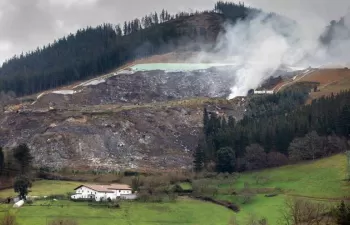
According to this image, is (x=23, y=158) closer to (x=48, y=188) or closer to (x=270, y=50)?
(x=48, y=188)

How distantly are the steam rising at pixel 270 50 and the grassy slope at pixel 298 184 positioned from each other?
187 ft

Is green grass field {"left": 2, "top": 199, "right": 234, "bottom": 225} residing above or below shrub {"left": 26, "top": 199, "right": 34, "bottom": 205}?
below

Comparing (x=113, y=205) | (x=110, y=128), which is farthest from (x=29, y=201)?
(x=110, y=128)

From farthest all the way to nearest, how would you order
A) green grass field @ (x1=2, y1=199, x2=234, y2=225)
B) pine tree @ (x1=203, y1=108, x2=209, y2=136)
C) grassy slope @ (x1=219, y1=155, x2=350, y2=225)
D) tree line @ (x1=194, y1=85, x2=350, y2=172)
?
pine tree @ (x1=203, y1=108, x2=209, y2=136)
tree line @ (x1=194, y1=85, x2=350, y2=172)
grassy slope @ (x1=219, y1=155, x2=350, y2=225)
green grass field @ (x1=2, y1=199, x2=234, y2=225)

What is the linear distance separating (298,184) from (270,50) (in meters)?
88.1

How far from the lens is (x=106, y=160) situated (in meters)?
106

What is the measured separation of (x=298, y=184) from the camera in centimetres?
8481

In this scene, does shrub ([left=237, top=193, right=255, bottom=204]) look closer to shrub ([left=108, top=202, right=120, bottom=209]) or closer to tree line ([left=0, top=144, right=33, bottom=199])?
shrub ([left=108, top=202, right=120, bottom=209])

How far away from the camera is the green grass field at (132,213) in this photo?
6744cm

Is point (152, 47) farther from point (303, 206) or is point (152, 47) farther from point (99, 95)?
point (303, 206)

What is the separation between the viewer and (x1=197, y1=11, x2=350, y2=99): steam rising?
160 m

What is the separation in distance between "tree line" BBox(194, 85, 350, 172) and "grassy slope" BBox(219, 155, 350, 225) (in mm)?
Result: 3392

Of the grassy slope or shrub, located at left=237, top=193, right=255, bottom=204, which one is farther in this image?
shrub, located at left=237, top=193, right=255, bottom=204

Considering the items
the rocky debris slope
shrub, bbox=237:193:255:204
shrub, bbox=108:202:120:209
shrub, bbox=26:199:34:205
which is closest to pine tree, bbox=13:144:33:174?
the rocky debris slope
